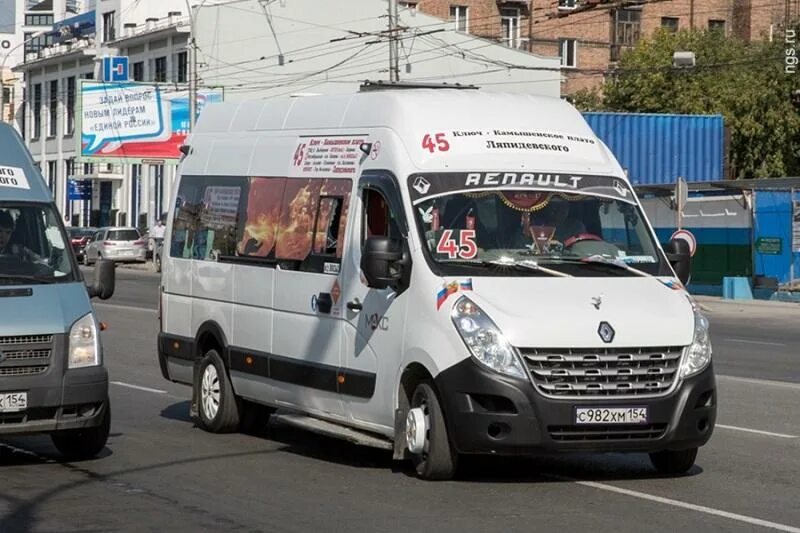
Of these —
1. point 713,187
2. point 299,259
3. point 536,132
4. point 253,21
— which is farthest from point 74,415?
point 253,21

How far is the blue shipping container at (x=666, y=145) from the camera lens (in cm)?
5728

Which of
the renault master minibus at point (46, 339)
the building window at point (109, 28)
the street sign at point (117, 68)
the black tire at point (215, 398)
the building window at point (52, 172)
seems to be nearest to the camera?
the renault master minibus at point (46, 339)

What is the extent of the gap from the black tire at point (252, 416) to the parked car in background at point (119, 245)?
4856 centimetres

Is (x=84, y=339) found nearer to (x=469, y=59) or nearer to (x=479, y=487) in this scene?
(x=479, y=487)

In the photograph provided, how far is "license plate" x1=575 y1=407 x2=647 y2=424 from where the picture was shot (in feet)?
33.1

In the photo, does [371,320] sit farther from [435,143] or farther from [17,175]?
[17,175]

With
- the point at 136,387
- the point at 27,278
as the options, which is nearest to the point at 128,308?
the point at 136,387

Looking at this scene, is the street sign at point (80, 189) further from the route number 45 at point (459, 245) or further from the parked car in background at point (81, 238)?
the route number 45 at point (459, 245)

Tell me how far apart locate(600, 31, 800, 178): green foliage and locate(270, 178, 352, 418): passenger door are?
2151 inches

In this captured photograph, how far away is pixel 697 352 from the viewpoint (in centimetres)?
1052

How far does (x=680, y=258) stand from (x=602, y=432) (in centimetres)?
198

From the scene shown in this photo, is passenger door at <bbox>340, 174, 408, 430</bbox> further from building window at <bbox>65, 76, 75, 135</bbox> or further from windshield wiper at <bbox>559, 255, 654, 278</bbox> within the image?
building window at <bbox>65, 76, 75, 135</bbox>

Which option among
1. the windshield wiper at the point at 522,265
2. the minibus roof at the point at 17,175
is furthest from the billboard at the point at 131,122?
the windshield wiper at the point at 522,265

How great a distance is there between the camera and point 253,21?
68.2m
